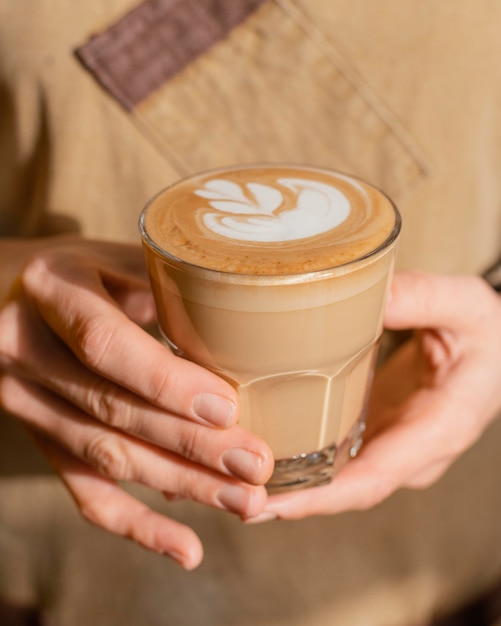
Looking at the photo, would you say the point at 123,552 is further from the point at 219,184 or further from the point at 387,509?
the point at 219,184

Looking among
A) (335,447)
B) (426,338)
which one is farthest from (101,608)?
(426,338)

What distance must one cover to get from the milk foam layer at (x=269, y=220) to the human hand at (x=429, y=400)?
5.5 inches

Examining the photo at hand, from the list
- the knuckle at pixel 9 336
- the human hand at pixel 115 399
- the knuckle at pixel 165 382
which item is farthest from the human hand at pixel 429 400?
the knuckle at pixel 9 336

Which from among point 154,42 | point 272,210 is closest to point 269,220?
point 272,210

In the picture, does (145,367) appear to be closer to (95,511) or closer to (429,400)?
(95,511)

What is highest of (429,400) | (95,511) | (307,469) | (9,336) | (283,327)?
(9,336)

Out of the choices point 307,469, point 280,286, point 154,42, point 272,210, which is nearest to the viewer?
point 280,286

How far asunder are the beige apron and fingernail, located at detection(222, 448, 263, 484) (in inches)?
18.1

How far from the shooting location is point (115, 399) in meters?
0.65

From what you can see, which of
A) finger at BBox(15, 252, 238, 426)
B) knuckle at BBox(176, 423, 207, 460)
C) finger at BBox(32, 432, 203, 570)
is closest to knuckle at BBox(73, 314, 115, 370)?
finger at BBox(15, 252, 238, 426)

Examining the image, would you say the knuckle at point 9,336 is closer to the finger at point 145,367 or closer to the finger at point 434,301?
the finger at point 145,367

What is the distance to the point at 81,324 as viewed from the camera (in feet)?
2.02

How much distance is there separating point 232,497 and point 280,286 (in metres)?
0.26

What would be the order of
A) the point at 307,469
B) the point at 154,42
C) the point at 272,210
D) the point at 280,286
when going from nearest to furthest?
the point at 280,286 → the point at 272,210 → the point at 307,469 → the point at 154,42
